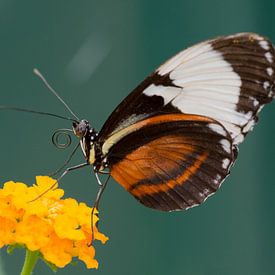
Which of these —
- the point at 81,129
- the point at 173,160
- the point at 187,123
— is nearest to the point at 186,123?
the point at 187,123

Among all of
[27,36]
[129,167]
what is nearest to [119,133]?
[129,167]

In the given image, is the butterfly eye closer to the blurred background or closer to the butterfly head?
the butterfly head

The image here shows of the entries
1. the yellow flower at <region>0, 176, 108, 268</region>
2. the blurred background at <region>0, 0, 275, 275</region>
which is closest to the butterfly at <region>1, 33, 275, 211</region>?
the yellow flower at <region>0, 176, 108, 268</region>

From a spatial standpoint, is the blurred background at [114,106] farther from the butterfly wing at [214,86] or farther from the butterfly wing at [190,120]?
the butterfly wing at [214,86]

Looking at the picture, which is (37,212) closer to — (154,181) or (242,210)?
(154,181)

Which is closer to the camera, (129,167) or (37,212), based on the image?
(37,212)

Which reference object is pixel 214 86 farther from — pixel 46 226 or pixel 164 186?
pixel 46 226

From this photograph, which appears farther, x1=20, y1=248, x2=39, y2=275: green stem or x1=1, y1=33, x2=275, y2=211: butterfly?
x1=1, y1=33, x2=275, y2=211: butterfly
